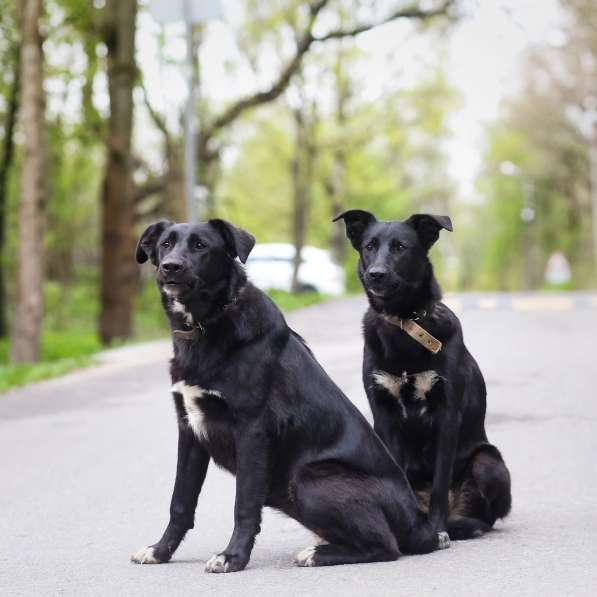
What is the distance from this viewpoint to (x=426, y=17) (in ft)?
83.9

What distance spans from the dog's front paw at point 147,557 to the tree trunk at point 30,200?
12.8m

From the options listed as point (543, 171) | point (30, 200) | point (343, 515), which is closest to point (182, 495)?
point (343, 515)

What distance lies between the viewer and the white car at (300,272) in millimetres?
36594

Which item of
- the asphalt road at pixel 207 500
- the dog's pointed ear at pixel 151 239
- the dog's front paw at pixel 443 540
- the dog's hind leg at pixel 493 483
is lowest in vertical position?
the asphalt road at pixel 207 500

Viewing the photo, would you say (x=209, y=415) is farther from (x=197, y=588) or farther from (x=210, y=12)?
(x=210, y=12)

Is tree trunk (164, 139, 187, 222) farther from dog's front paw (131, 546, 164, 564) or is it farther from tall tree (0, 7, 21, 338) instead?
dog's front paw (131, 546, 164, 564)

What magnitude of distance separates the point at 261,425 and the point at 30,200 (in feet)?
44.4

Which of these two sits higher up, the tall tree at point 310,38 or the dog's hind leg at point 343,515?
the tall tree at point 310,38

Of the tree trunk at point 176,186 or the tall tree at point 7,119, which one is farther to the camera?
the tall tree at point 7,119

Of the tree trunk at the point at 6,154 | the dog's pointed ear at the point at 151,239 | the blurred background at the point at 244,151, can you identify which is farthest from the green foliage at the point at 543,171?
the dog's pointed ear at the point at 151,239

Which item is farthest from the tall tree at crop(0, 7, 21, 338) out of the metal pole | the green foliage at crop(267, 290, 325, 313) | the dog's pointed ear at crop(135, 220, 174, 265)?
the dog's pointed ear at crop(135, 220, 174, 265)

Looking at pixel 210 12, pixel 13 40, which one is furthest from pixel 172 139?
pixel 210 12

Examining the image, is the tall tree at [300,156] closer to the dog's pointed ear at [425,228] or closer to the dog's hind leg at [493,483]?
the dog's pointed ear at [425,228]

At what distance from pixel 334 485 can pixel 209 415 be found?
0.66 meters
